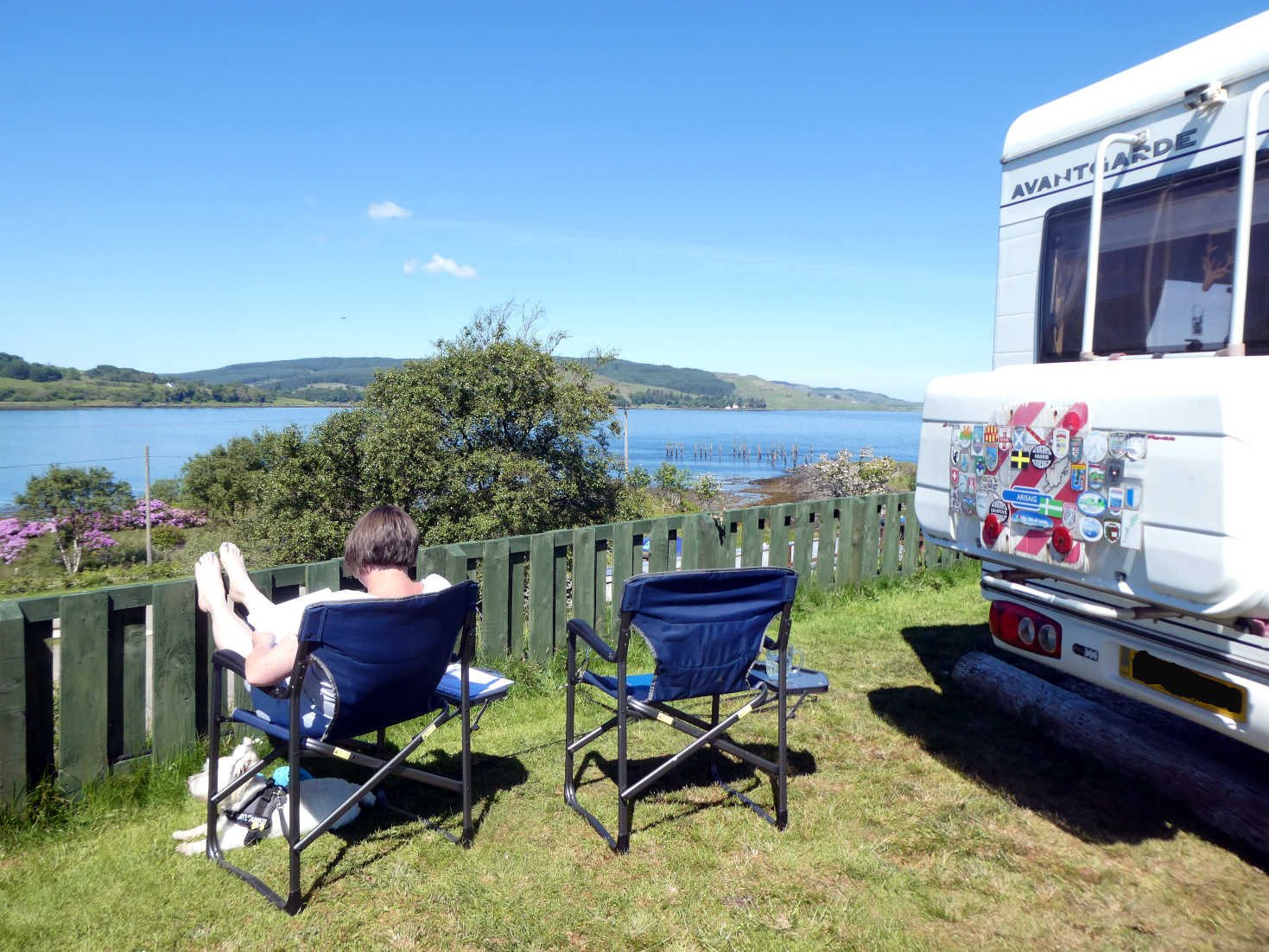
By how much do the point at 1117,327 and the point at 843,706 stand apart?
2483 mm

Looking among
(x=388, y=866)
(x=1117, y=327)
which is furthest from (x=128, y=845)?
(x=1117, y=327)

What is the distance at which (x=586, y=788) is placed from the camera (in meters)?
3.79

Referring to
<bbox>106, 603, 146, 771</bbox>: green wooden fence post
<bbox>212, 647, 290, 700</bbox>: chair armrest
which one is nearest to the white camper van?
<bbox>212, 647, 290, 700</bbox>: chair armrest

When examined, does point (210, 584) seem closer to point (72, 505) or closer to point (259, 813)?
point (259, 813)

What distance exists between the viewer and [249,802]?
322 centimetres

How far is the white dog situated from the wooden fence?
385 mm

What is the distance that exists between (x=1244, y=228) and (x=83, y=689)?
472 centimetres

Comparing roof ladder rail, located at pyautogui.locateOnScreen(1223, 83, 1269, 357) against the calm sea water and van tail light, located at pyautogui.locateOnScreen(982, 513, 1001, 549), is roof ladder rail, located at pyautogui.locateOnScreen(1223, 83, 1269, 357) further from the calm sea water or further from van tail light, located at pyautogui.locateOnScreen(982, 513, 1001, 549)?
the calm sea water

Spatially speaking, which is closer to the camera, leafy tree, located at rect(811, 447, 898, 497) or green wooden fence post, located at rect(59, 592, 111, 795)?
green wooden fence post, located at rect(59, 592, 111, 795)

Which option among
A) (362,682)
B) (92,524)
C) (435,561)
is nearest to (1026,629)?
(362,682)

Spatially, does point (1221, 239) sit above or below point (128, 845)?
above

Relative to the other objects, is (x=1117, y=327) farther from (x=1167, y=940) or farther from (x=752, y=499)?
(x=752, y=499)

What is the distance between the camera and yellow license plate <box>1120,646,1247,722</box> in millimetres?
2844

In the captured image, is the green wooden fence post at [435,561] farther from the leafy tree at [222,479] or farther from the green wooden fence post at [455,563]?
the leafy tree at [222,479]
